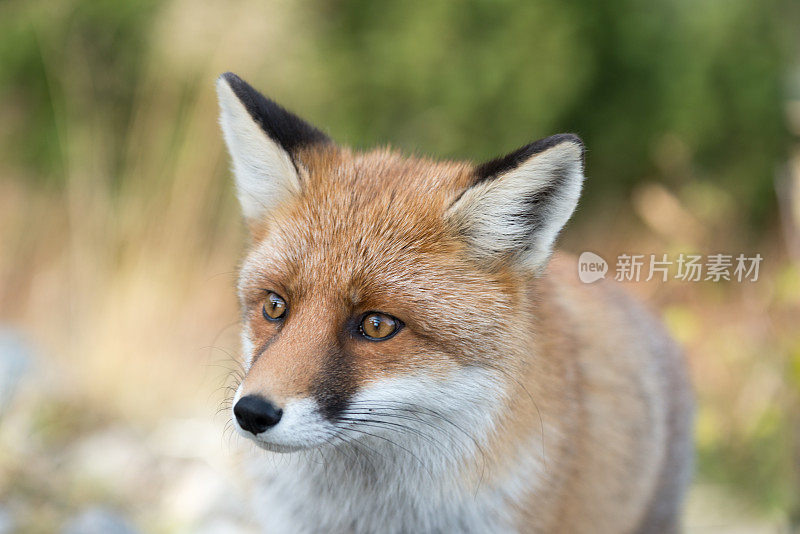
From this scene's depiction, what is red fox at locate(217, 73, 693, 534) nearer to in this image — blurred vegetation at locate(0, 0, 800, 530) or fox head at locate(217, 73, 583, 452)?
fox head at locate(217, 73, 583, 452)

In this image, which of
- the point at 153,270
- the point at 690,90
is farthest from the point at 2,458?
the point at 690,90

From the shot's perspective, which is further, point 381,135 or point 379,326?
point 381,135

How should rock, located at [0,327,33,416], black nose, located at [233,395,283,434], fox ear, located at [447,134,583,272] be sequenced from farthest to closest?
rock, located at [0,327,33,416] < fox ear, located at [447,134,583,272] < black nose, located at [233,395,283,434]

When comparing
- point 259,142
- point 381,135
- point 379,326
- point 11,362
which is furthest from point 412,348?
point 381,135

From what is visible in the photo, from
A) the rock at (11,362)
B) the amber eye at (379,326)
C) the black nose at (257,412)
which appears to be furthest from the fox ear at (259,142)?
the rock at (11,362)

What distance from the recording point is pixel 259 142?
119 inches

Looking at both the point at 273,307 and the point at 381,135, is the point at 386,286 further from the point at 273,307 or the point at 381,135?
the point at 381,135

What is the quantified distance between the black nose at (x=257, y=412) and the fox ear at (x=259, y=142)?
972 millimetres

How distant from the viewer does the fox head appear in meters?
2.49

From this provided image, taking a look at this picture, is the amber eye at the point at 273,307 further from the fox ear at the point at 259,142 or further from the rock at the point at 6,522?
the rock at the point at 6,522

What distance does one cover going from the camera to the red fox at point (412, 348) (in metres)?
2.57

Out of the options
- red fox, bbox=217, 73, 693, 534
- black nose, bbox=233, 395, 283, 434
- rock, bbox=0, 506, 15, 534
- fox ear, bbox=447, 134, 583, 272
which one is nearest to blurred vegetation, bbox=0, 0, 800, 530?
rock, bbox=0, 506, 15, 534

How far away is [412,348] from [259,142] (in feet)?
3.32

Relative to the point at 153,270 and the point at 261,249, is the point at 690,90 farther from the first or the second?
the point at 261,249
